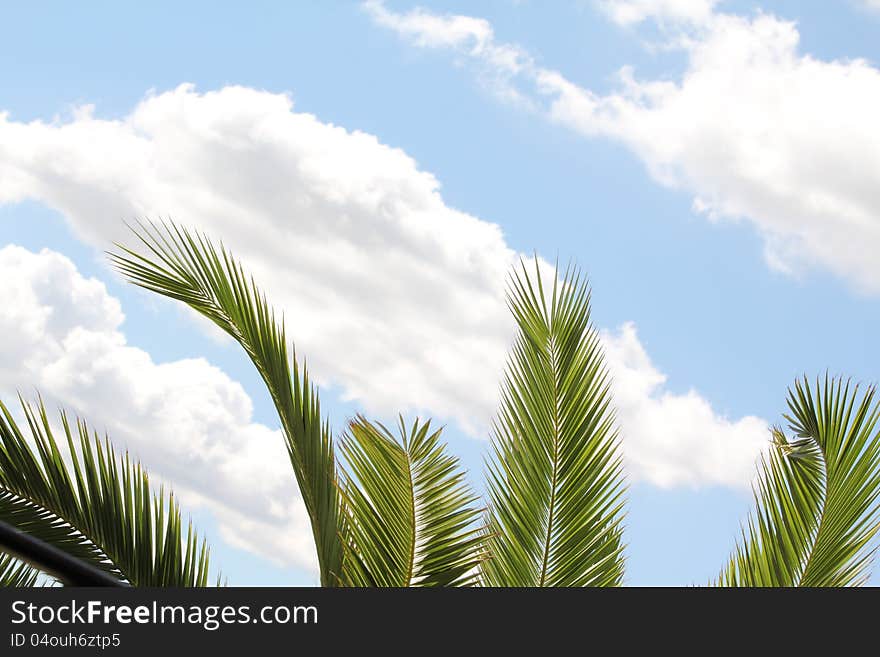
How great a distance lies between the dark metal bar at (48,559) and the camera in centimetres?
270

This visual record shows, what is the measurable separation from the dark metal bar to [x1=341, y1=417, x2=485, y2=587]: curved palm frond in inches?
37.0

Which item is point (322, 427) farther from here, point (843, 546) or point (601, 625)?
point (843, 546)

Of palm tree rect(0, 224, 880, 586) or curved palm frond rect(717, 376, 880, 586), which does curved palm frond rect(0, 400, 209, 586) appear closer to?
palm tree rect(0, 224, 880, 586)

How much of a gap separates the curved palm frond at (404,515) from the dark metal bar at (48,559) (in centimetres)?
94

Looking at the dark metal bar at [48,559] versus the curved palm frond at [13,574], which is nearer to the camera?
the dark metal bar at [48,559]

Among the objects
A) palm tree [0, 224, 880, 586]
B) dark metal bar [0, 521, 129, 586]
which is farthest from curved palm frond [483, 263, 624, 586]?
dark metal bar [0, 521, 129, 586]

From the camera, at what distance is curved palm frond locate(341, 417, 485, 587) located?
3.43m

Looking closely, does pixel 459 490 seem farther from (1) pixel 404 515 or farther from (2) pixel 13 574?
(2) pixel 13 574

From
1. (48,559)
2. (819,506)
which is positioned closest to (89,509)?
(48,559)

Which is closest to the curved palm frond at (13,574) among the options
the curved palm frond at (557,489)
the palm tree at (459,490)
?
the palm tree at (459,490)

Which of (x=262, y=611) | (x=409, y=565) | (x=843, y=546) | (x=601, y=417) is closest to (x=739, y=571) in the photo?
(x=843, y=546)

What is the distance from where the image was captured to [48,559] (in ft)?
9.04

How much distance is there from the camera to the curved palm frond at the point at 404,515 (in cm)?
343

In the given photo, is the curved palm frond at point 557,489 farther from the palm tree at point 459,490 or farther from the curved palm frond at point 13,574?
the curved palm frond at point 13,574
